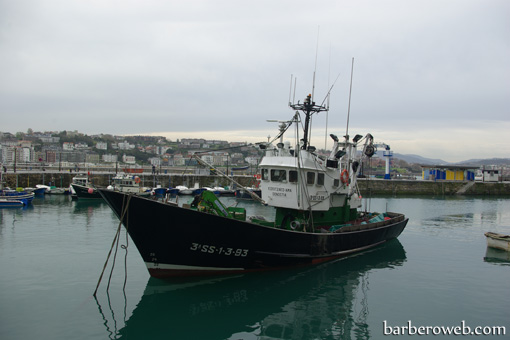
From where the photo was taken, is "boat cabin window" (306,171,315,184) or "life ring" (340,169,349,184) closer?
"boat cabin window" (306,171,315,184)

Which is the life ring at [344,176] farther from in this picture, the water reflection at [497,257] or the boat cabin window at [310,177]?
the water reflection at [497,257]

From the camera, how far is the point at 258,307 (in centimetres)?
1134

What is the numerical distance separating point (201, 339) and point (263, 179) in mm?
7841

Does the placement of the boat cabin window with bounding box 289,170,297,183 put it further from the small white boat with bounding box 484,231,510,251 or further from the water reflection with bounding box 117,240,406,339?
the small white boat with bounding box 484,231,510,251

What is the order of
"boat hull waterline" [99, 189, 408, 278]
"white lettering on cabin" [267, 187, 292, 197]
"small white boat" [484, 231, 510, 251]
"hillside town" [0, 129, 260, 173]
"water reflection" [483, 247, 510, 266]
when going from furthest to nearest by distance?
"hillside town" [0, 129, 260, 173]
"small white boat" [484, 231, 510, 251]
"water reflection" [483, 247, 510, 266]
"white lettering on cabin" [267, 187, 292, 197]
"boat hull waterline" [99, 189, 408, 278]

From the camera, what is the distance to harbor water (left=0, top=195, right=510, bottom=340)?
388 inches

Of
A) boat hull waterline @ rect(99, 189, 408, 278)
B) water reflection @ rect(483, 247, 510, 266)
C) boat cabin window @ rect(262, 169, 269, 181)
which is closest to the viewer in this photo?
boat hull waterline @ rect(99, 189, 408, 278)

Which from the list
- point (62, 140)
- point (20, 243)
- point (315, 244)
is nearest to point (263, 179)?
point (315, 244)

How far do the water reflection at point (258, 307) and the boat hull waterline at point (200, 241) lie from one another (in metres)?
0.57

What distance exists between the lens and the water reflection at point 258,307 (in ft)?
32.2

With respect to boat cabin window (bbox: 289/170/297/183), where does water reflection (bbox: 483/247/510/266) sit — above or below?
below

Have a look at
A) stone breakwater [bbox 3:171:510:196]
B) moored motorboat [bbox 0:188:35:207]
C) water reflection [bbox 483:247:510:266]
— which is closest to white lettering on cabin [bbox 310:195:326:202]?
water reflection [bbox 483:247:510:266]

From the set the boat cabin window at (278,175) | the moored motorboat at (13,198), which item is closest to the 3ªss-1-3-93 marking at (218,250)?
the boat cabin window at (278,175)

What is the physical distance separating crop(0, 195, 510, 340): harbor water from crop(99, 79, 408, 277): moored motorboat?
0.65 meters
